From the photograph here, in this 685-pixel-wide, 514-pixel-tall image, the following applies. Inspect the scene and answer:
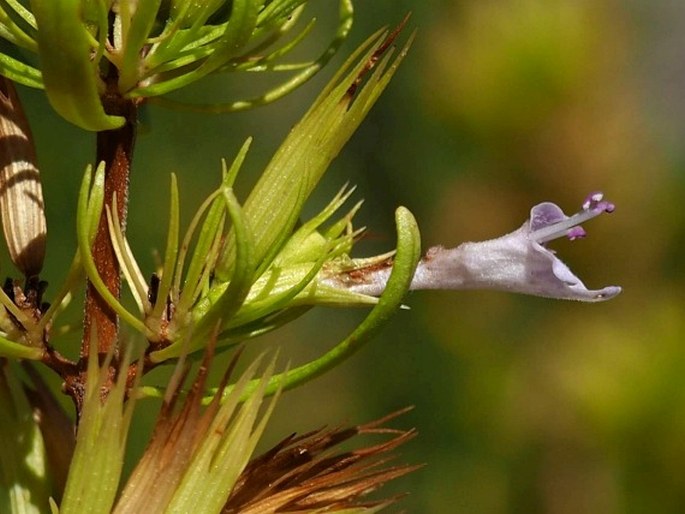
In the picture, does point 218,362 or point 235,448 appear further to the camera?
point 218,362

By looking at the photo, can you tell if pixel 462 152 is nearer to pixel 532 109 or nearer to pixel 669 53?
pixel 532 109

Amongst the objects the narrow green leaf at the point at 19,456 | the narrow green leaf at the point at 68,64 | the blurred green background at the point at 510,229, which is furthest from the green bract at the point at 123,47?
the blurred green background at the point at 510,229

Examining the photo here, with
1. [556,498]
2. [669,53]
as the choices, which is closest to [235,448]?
[556,498]

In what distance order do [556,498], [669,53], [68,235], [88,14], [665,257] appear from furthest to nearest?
[669,53]
[68,235]
[665,257]
[556,498]
[88,14]

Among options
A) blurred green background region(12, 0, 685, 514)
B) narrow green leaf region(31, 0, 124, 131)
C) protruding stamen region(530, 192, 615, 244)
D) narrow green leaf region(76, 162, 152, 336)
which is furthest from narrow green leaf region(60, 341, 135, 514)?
blurred green background region(12, 0, 685, 514)

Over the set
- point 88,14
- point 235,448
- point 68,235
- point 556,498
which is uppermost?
point 88,14

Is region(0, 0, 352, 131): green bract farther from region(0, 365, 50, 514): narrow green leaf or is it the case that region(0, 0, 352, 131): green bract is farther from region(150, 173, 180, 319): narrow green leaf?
region(0, 365, 50, 514): narrow green leaf

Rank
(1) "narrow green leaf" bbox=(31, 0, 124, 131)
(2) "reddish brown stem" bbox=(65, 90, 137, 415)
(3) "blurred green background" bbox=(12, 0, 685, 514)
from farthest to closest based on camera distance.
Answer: (3) "blurred green background" bbox=(12, 0, 685, 514) < (2) "reddish brown stem" bbox=(65, 90, 137, 415) < (1) "narrow green leaf" bbox=(31, 0, 124, 131)

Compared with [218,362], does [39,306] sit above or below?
above
